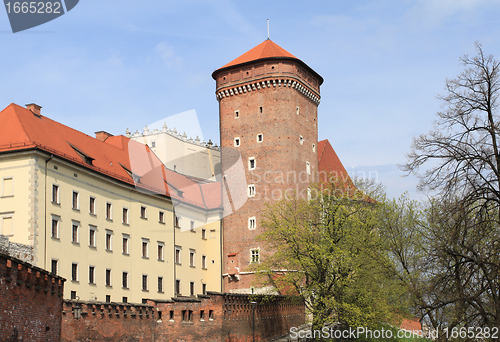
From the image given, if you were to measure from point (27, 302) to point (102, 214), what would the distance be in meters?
22.1

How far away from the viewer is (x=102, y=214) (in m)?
38.7

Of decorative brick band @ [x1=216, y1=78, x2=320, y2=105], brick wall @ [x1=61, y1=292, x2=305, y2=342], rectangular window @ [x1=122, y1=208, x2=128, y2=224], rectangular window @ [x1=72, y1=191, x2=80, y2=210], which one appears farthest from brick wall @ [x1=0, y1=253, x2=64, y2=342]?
decorative brick band @ [x1=216, y1=78, x2=320, y2=105]

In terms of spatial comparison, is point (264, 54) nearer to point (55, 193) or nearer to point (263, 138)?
point (263, 138)

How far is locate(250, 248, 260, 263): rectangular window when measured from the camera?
153ft

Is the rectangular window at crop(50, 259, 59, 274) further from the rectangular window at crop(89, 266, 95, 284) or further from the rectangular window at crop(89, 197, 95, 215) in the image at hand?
the rectangular window at crop(89, 197, 95, 215)

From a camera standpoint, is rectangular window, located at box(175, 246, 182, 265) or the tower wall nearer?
rectangular window, located at box(175, 246, 182, 265)

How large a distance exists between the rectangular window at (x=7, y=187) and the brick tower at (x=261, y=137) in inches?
739

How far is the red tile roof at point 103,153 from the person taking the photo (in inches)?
1394

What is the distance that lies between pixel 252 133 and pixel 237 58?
7.38 m

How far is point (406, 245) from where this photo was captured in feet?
118

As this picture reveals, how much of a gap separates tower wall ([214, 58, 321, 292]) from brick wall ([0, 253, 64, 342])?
27.6 meters

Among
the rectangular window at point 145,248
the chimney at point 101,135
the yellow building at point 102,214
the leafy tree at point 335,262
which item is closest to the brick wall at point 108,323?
the yellow building at point 102,214

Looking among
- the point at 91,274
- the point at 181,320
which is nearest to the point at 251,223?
the point at 91,274

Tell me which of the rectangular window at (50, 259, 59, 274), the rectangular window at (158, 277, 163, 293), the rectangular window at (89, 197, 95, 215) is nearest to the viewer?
the rectangular window at (50, 259, 59, 274)
